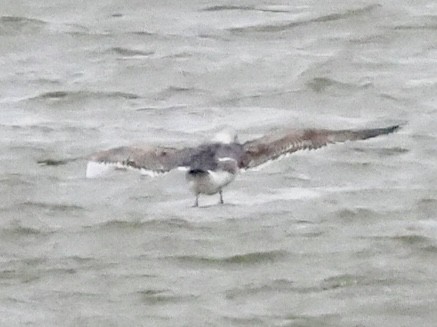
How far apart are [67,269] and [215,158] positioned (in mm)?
1019

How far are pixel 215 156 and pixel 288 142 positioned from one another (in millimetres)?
542

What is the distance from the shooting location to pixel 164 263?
36.9 ft

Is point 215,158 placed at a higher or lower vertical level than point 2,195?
higher

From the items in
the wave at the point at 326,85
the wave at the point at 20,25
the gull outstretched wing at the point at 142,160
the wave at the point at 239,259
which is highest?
the gull outstretched wing at the point at 142,160

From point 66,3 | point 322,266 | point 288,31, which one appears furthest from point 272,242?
A: point 66,3

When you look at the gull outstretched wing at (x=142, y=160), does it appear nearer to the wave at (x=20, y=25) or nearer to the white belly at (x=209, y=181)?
the white belly at (x=209, y=181)

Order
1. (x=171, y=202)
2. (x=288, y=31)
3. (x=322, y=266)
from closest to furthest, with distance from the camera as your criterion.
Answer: (x=322, y=266), (x=171, y=202), (x=288, y=31)

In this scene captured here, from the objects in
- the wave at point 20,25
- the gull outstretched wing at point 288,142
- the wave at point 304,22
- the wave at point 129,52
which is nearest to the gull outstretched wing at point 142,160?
the gull outstretched wing at point 288,142

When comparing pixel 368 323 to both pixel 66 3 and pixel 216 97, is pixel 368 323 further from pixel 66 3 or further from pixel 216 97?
pixel 66 3

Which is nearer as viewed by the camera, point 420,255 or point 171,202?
point 420,255

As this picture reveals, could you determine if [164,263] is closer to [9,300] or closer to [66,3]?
[9,300]

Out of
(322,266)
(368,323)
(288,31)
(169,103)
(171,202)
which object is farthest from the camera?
(288,31)

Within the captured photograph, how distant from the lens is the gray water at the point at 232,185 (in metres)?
10.7

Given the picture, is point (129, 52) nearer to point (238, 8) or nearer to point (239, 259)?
point (238, 8)
